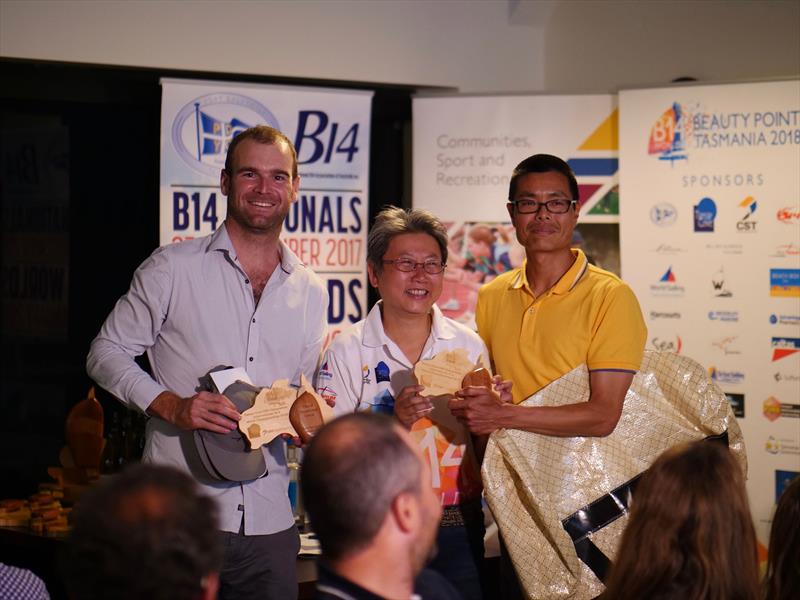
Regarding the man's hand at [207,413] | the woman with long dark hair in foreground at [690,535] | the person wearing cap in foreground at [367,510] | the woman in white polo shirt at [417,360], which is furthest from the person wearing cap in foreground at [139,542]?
the woman in white polo shirt at [417,360]

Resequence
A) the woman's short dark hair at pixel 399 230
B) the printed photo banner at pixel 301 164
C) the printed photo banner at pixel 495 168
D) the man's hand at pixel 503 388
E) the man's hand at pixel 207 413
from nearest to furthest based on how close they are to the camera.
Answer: the man's hand at pixel 207 413, the man's hand at pixel 503 388, the woman's short dark hair at pixel 399 230, the printed photo banner at pixel 301 164, the printed photo banner at pixel 495 168

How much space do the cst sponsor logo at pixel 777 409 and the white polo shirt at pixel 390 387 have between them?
8.60 feet

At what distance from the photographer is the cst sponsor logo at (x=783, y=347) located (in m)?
5.07

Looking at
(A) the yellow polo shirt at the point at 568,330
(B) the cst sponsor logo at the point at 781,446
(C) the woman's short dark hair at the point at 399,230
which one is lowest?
(B) the cst sponsor logo at the point at 781,446

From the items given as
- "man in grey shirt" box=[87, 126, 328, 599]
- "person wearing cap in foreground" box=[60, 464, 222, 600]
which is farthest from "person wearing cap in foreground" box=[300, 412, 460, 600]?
"man in grey shirt" box=[87, 126, 328, 599]

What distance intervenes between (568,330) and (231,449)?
1027 millimetres

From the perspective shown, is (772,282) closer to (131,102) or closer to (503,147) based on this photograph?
(503,147)

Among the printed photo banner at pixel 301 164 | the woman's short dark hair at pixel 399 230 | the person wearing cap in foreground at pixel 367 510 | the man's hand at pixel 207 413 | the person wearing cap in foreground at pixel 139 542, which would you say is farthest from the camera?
the printed photo banner at pixel 301 164

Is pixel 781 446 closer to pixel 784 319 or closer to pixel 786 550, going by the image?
pixel 784 319

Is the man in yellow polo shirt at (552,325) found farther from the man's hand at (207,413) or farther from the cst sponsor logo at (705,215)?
the cst sponsor logo at (705,215)

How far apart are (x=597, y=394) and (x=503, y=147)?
9.50 ft

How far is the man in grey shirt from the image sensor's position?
297cm

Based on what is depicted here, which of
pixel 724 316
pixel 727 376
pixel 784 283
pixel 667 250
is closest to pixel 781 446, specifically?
pixel 727 376

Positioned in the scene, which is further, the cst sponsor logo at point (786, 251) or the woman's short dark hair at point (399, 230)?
the cst sponsor logo at point (786, 251)
